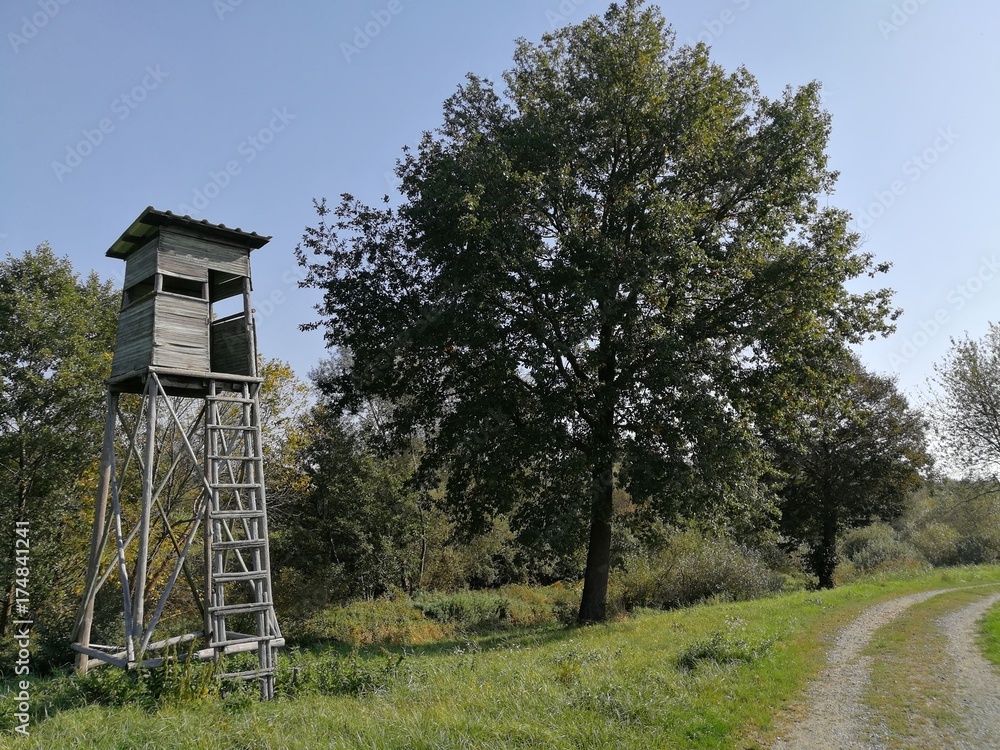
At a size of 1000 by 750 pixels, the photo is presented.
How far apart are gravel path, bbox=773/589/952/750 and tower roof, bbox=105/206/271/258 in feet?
41.5

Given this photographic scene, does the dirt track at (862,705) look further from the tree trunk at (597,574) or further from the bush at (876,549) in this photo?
the bush at (876,549)

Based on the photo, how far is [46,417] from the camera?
20.0 metres

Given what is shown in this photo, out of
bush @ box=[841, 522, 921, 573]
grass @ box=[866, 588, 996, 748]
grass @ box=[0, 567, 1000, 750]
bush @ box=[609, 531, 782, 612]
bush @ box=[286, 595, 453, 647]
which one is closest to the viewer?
grass @ box=[0, 567, 1000, 750]

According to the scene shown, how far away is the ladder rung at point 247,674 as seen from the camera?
9148mm

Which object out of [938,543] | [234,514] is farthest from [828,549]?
[234,514]

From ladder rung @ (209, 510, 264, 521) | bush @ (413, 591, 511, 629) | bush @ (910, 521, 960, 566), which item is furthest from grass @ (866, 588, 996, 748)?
bush @ (910, 521, 960, 566)

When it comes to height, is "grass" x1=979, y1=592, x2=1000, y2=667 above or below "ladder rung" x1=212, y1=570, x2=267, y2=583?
below

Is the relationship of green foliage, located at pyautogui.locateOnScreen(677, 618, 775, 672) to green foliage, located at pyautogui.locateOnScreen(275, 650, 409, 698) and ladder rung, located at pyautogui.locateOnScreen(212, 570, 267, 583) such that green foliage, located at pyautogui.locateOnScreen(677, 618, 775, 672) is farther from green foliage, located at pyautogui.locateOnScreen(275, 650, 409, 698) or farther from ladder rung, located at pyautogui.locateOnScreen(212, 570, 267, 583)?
ladder rung, located at pyautogui.locateOnScreen(212, 570, 267, 583)

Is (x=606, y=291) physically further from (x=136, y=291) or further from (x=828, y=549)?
(x=828, y=549)

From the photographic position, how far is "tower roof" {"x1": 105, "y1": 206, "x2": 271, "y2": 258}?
38.3 ft

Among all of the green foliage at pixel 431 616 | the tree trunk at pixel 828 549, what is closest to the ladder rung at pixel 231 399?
the green foliage at pixel 431 616

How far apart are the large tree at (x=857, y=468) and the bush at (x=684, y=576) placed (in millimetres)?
5732

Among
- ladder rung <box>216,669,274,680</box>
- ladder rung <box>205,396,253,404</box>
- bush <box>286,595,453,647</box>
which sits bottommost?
bush <box>286,595,453,647</box>

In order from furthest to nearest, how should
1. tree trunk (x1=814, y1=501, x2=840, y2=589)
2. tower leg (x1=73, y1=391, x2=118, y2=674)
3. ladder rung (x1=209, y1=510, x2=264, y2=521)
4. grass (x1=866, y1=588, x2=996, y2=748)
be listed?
tree trunk (x1=814, y1=501, x2=840, y2=589) → tower leg (x1=73, y1=391, x2=118, y2=674) → ladder rung (x1=209, y1=510, x2=264, y2=521) → grass (x1=866, y1=588, x2=996, y2=748)
